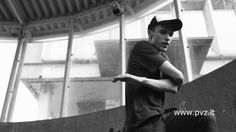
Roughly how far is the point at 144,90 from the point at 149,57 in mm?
138

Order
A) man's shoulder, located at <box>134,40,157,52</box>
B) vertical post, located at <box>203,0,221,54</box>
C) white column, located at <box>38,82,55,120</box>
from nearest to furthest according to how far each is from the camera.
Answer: man's shoulder, located at <box>134,40,157,52</box> → vertical post, located at <box>203,0,221,54</box> → white column, located at <box>38,82,55,120</box>

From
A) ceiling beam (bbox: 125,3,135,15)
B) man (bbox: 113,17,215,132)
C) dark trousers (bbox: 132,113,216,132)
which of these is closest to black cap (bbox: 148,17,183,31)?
man (bbox: 113,17,215,132)

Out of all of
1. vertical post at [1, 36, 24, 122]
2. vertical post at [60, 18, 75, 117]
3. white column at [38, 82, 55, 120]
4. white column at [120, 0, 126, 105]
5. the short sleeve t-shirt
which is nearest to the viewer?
the short sleeve t-shirt

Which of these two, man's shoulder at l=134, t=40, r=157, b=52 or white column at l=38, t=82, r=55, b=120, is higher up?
white column at l=38, t=82, r=55, b=120

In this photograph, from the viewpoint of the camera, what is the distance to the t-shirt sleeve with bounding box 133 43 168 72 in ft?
3.91

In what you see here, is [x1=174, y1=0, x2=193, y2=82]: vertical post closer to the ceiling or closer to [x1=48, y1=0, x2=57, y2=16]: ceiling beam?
the ceiling

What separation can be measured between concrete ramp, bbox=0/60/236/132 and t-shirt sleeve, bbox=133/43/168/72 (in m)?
1.00

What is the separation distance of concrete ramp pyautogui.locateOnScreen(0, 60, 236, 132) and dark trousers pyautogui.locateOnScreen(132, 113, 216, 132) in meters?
1.04

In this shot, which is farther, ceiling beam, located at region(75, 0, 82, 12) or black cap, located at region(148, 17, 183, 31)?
ceiling beam, located at region(75, 0, 82, 12)

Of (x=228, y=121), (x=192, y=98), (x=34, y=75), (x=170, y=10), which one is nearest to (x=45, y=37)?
(x=34, y=75)

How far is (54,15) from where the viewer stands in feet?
24.5

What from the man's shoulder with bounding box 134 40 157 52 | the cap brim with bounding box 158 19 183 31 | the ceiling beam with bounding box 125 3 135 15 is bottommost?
the man's shoulder with bounding box 134 40 157 52

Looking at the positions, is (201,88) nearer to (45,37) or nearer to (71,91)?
(71,91)

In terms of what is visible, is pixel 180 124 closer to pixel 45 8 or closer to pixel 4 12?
pixel 45 8
